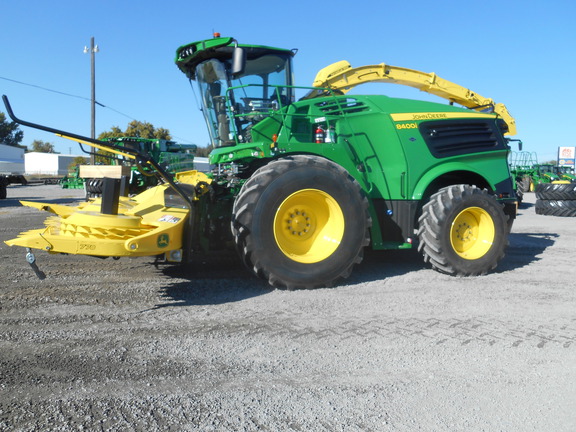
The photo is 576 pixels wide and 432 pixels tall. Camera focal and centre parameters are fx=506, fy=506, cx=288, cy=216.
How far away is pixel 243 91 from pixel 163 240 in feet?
8.38

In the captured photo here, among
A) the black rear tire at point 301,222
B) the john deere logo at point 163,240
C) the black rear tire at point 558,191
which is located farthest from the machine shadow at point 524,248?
the black rear tire at point 558,191

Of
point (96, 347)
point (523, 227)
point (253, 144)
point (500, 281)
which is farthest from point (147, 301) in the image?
point (523, 227)

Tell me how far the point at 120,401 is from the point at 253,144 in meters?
3.31

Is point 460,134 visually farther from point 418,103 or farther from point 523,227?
point 523,227

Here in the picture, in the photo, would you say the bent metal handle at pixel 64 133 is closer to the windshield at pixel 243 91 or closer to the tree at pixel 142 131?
the windshield at pixel 243 91

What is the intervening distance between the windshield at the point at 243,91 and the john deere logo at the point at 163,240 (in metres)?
2.03

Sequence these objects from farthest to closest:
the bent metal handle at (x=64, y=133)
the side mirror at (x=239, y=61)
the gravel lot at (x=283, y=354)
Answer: the side mirror at (x=239, y=61) < the bent metal handle at (x=64, y=133) < the gravel lot at (x=283, y=354)

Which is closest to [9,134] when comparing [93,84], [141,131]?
[141,131]

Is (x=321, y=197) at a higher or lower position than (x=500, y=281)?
higher

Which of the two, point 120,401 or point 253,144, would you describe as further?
point 253,144

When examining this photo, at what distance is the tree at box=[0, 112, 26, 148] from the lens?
69438 millimetres

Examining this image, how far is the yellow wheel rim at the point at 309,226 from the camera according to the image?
5.24 metres

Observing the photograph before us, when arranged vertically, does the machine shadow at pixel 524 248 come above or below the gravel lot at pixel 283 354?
above

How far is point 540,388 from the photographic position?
9.80ft
